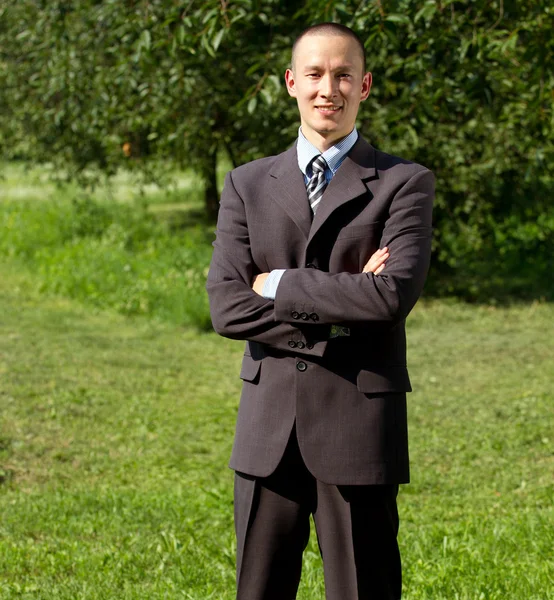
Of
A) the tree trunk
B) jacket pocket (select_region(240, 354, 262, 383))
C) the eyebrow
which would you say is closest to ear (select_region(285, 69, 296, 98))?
the eyebrow

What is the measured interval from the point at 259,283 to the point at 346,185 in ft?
1.31

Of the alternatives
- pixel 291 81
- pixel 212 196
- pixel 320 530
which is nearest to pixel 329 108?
pixel 291 81

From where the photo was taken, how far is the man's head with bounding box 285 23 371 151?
272 cm

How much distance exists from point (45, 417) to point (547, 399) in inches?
171

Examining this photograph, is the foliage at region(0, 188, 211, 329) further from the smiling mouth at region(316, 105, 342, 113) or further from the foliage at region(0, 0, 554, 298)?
the smiling mouth at region(316, 105, 342, 113)

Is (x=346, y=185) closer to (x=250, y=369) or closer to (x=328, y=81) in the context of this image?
(x=328, y=81)

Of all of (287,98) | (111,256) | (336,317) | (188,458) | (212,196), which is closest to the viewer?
(336,317)

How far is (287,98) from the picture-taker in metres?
11.0

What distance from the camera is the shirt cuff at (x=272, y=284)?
2.79 metres

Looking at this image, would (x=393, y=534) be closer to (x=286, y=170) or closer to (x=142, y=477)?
(x=286, y=170)

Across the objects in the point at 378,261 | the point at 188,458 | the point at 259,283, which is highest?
the point at 378,261

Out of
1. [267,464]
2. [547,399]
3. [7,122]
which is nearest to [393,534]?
[267,464]

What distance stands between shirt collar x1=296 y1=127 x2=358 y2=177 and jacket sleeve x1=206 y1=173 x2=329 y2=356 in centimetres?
23

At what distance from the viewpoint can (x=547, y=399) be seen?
8.38m
